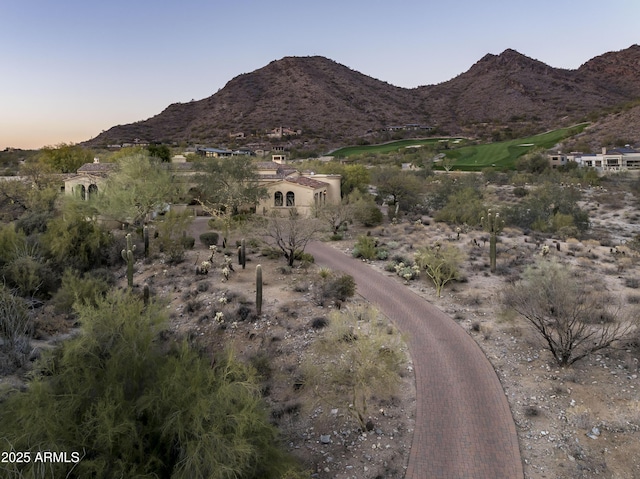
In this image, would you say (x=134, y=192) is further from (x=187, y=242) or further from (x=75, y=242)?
(x=75, y=242)

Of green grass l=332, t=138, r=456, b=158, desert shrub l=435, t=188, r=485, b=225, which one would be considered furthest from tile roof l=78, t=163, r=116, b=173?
green grass l=332, t=138, r=456, b=158

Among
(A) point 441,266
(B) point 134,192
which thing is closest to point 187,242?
(B) point 134,192

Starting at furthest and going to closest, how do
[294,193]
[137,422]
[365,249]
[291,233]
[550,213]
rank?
1. [294,193]
2. [550,213]
3. [365,249]
4. [291,233]
5. [137,422]

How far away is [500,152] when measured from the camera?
74.4m

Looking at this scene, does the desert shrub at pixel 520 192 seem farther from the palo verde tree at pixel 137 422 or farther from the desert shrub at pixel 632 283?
the palo verde tree at pixel 137 422

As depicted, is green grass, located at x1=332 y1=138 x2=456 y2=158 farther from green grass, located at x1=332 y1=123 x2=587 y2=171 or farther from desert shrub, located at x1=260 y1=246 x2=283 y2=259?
desert shrub, located at x1=260 y1=246 x2=283 y2=259

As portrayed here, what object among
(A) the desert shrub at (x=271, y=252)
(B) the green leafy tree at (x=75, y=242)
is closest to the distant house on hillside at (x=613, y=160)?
(A) the desert shrub at (x=271, y=252)

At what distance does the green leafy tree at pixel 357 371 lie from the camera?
9.40 metres

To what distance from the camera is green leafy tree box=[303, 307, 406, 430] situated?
9398 mm

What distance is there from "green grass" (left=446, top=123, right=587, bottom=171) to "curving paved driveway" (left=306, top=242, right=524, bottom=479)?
52.8 m

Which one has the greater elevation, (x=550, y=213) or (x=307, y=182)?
(x=307, y=182)

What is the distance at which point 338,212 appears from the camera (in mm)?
28672

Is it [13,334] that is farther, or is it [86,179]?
[86,179]

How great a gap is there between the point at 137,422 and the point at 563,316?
10.2 metres
